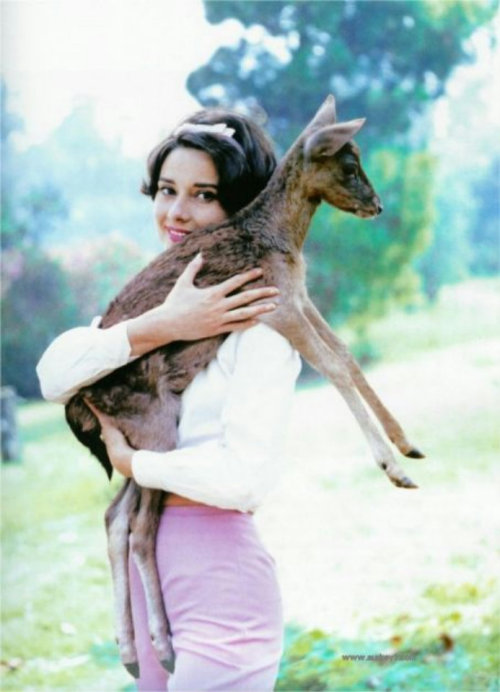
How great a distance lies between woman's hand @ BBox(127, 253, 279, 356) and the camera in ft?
5.80

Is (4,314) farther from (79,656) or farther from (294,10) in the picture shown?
(294,10)

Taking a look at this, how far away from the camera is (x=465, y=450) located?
2805 millimetres

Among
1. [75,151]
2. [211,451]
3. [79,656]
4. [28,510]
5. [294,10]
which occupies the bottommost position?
[79,656]

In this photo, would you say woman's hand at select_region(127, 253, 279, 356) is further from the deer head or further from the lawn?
the lawn

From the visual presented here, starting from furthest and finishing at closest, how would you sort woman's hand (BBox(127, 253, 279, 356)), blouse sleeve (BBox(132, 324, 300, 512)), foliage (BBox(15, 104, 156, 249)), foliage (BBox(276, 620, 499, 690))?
foliage (BBox(15, 104, 156, 249)) < foliage (BBox(276, 620, 499, 690)) < woman's hand (BBox(127, 253, 279, 356)) < blouse sleeve (BBox(132, 324, 300, 512))

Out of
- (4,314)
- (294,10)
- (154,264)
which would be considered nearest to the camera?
(154,264)

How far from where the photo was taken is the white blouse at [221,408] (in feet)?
5.43

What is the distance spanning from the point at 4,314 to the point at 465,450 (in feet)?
4.70

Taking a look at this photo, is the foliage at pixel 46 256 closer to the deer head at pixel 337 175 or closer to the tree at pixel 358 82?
the tree at pixel 358 82

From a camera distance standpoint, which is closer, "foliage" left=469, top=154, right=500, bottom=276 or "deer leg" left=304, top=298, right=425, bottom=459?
"deer leg" left=304, top=298, right=425, bottom=459

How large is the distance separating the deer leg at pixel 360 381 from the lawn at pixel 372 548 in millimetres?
774

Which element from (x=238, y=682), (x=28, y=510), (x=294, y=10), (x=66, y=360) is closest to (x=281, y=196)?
(x=66, y=360)

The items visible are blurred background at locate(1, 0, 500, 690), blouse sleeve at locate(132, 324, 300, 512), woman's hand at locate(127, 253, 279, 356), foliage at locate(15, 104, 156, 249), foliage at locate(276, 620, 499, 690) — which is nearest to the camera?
blouse sleeve at locate(132, 324, 300, 512)

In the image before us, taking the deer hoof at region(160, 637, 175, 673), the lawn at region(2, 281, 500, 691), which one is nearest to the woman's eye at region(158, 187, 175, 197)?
the deer hoof at region(160, 637, 175, 673)
